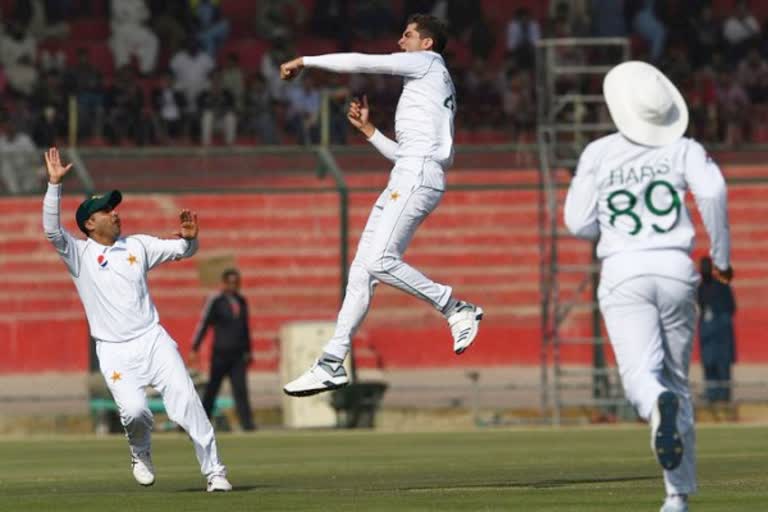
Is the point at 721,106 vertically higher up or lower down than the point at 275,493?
higher up

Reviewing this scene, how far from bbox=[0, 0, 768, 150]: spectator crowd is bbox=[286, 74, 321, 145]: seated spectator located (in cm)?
4

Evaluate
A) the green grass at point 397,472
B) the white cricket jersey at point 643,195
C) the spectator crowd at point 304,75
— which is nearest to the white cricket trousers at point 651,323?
the white cricket jersey at point 643,195

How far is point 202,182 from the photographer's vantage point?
29938 millimetres

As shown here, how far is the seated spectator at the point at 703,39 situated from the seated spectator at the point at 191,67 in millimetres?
7879

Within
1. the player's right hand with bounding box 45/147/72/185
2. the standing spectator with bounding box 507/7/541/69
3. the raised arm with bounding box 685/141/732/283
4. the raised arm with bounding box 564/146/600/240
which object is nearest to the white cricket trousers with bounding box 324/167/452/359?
the player's right hand with bounding box 45/147/72/185

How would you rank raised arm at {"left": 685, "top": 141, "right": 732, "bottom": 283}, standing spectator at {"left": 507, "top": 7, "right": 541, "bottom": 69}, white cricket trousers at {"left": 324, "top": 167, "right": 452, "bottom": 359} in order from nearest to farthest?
raised arm at {"left": 685, "top": 141, "right": 732, "bottom": 283}
white cricket trousers at {"left": 324, "top": 167, "right": 452, "bottom": 359}
standing spectator at {"left": 507, "top": 7, "right": 541, "bottom": 69}

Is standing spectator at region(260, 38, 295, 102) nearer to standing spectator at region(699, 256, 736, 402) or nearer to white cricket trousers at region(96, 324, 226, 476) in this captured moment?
standing spectator at region(699, 256, 736, 402)

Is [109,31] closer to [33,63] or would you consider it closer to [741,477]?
[33,63]

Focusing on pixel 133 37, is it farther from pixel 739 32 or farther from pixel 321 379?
pixel 321 379

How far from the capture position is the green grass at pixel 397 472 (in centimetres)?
1355

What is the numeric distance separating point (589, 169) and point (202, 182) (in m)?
18.2

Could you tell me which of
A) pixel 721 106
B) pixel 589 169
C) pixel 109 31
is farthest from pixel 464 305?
pixel 109 31

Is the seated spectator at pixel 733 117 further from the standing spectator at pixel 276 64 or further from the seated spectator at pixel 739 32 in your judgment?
the standing spectator at pixel 276 64

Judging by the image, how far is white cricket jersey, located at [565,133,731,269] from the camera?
12.0m
